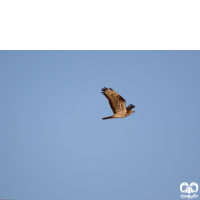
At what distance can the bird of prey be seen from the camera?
9961 mm

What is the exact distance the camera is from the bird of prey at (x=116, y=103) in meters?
9.96

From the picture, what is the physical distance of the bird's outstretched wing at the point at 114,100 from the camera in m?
9.93

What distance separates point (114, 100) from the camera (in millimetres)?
10289

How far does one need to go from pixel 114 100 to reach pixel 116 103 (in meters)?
0.22

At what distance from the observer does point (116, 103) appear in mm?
10414

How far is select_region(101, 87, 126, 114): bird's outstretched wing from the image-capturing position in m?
9.93
